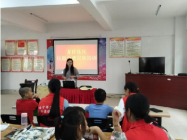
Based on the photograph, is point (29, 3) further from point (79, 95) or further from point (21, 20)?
point (79, 95)

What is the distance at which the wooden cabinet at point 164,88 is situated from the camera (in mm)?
4555

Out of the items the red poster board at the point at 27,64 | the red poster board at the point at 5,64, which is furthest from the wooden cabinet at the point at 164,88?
the red poster board at the point at 5,64

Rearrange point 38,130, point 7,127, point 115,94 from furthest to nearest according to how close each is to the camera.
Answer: point 115,94 → point 7,127 → point 38,130

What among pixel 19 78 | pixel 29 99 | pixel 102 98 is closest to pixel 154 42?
pixel 102 98

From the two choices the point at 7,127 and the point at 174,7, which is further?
the point at 174,7

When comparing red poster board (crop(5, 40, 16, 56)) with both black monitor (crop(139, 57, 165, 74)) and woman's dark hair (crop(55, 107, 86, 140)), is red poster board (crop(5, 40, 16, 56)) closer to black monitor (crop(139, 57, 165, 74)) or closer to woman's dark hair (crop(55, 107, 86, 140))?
black monitor (crop(139, 57, 165, 74))

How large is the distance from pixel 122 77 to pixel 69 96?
9.54ft

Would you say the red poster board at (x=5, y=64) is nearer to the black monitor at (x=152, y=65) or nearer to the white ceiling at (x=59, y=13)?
the white ceiling at (x=59, y=13)

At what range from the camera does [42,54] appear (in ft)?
21.6

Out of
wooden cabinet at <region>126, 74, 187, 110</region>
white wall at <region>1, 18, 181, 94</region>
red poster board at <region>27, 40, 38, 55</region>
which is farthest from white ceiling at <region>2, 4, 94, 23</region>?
wooden cabinet at <region>126, 74, 187, 110</region>

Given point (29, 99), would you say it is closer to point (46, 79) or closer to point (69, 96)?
point (69, 96)

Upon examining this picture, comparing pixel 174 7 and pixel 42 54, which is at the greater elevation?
pixel 174 7

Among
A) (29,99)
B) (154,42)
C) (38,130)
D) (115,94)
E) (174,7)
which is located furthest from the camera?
(115,94)

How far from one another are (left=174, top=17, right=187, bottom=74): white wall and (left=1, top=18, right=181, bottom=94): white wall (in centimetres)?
16
